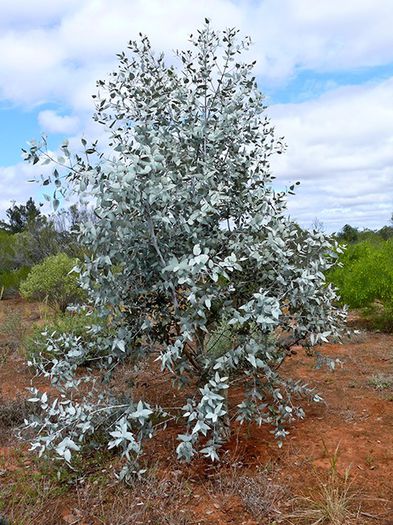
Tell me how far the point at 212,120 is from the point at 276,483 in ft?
7.87

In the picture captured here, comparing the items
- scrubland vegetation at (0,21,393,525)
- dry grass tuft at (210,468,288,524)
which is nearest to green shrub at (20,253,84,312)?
scrubland vegetation at (0,21,393,525)

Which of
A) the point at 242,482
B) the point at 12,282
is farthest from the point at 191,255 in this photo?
the point at 12,282

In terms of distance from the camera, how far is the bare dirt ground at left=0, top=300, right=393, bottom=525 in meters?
3.18

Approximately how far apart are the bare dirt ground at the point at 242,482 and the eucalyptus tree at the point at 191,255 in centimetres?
20

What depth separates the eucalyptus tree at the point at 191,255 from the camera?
3.27m

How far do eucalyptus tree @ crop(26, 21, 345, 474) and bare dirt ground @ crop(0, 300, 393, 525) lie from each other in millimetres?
196

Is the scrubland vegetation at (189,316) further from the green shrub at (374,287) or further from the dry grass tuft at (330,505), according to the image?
the green shrub at (374,287)

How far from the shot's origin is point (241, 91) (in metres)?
4.16

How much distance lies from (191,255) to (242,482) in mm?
1402

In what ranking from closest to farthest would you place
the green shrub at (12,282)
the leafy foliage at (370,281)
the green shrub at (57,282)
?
1. the leafy foliage at (370,281)
2. the green shrub at (57,282)
3. the green shrub at (12,282)

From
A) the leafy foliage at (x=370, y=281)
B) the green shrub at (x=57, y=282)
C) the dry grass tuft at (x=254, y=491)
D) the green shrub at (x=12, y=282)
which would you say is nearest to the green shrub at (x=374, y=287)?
the leafy foliage at (x=370, y=281)

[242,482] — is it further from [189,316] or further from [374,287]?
[374,287]

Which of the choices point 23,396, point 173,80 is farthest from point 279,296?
point 23,396

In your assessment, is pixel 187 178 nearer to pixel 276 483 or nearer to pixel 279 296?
pixel 279 296
